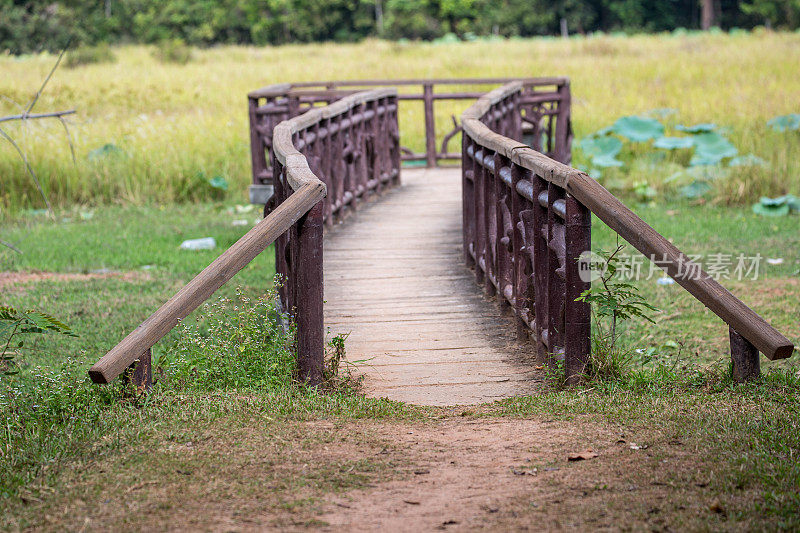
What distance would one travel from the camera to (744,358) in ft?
15.7

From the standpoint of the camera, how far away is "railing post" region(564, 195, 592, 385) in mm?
4840

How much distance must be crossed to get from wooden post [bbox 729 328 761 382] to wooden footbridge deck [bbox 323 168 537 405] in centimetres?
105

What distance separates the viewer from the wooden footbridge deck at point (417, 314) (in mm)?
5430

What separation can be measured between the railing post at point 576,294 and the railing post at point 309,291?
1.24 metres

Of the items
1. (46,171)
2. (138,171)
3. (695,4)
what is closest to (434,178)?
(138,171)

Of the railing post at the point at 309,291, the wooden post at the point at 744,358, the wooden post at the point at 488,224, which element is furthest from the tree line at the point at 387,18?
the wooden post at the point at 744,358

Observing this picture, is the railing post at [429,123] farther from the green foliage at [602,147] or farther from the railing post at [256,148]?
the railing post at [256,148]

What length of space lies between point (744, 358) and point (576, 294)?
0.86m

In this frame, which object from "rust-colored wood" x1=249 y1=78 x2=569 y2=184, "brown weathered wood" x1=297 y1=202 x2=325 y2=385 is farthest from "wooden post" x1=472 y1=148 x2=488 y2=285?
"rust-colored wood" x1=249 y1=78 x2=569 y2=184

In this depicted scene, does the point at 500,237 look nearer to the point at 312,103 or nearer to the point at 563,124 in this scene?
the point at 312,103

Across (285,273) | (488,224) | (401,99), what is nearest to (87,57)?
(401,99)

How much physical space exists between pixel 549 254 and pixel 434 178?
825 centimetres

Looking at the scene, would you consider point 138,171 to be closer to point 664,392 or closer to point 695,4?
point 664,392

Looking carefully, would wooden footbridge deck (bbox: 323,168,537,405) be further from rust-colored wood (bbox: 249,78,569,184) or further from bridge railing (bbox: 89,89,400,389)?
rust-colored wood (bbox: 249,78,569,184)
